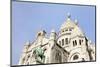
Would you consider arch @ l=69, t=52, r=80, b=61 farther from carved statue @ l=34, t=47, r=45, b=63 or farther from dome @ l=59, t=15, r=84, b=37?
carved statue @ l=34, t=47, r=45, b=63

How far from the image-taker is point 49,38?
2561 millimetres

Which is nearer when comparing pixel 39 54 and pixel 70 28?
Answer: pixel 39 54

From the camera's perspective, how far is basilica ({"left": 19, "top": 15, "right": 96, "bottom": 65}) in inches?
98.0

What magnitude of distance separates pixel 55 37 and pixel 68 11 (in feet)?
1.18

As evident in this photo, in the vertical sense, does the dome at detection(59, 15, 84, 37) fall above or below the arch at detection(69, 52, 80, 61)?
above

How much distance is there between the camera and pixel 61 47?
2.61 meters

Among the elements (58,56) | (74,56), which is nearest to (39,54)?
(58,56)

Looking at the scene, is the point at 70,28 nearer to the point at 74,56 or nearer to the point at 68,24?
the point at 68,24

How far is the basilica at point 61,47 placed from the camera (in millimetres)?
2490

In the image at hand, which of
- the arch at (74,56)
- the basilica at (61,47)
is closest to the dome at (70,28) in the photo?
the basilica at (61,47)

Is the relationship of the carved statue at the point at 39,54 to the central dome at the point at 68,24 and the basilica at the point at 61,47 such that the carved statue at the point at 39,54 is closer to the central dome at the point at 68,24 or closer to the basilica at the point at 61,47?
the basilica at the point at 61,47

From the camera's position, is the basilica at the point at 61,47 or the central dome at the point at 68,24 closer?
the basilica at the point at 61,47

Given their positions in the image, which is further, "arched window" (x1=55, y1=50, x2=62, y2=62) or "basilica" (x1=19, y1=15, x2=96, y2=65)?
"arched window" (x1=55, y1=50, x2=62, y2=62)

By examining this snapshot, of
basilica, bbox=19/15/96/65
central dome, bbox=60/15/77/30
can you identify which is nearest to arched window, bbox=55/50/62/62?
basilica, bbox=19/15/96/65
